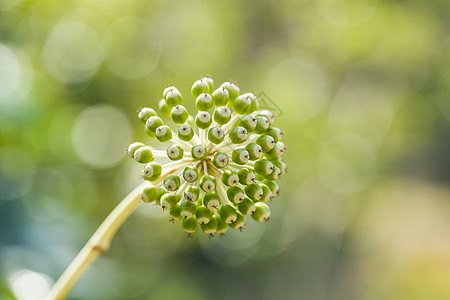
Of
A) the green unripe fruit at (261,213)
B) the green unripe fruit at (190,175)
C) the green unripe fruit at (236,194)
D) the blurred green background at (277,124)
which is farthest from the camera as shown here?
the blurred green background at (277,124)

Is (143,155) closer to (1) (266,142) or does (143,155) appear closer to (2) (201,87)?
(2) (201,87)

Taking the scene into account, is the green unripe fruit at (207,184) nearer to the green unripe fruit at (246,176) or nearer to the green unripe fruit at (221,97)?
the green unripe fruit at (246,176)

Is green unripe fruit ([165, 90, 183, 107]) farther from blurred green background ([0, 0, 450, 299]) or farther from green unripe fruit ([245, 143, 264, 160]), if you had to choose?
blurred green background ([0, 0, 450, 299])

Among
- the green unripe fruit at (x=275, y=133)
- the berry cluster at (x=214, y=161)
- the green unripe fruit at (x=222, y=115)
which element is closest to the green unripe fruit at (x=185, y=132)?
the berry cluster at (x=214, y=161)

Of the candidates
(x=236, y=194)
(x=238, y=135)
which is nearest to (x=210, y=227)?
(x=236, y=194)

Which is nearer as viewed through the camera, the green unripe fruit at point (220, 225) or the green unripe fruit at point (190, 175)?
the green unripe fruit at point (190, 175)

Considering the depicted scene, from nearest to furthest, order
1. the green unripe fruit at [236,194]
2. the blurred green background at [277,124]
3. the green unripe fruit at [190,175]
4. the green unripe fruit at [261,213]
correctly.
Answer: the green unripe fruit at [190,175] < the green unripe fruit at [236,194] < the green unripe fruit at [261,213] < the blurred green background at [277,124]

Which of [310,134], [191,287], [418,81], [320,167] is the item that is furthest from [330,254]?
[418,81]
